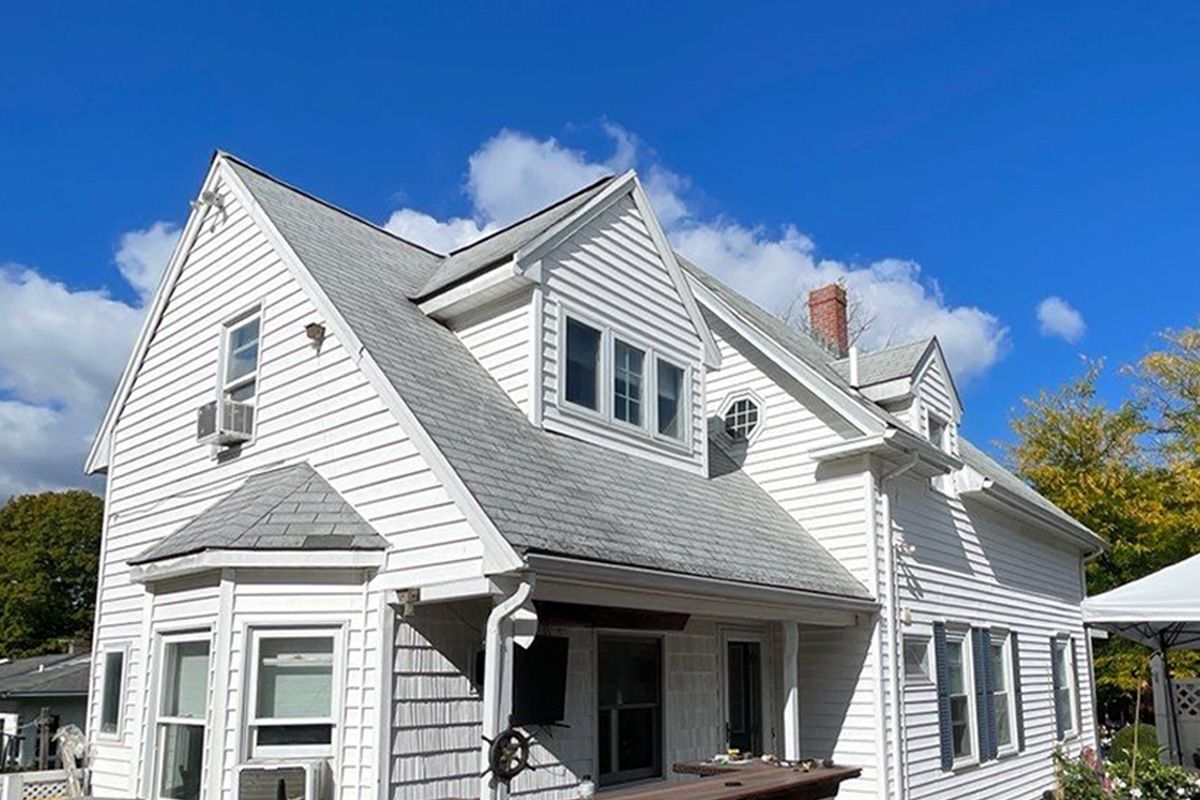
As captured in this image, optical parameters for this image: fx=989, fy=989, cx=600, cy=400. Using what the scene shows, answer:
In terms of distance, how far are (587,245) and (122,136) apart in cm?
636

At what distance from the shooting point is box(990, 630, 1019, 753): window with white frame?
579 inches

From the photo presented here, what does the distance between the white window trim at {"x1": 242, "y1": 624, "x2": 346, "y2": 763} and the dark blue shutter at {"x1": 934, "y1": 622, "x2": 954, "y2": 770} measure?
8403mm

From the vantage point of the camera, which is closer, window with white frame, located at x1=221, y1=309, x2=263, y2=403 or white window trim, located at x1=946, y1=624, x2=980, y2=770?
window with white frame, located at x1=221, y1=309, x2=263, y2=403

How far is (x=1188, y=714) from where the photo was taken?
46.5ft

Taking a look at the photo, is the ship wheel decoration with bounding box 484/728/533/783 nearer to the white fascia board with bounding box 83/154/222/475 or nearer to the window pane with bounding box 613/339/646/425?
the window pane with bounding box 613/339/646/425

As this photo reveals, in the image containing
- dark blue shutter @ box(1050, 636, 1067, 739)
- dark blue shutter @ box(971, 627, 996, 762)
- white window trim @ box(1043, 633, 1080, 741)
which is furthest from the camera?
white window trim @ box(1043, 633, 1080, 741)

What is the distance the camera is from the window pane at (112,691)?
10.5 m

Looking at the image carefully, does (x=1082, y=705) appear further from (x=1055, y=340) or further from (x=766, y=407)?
(x=1055, y=340)

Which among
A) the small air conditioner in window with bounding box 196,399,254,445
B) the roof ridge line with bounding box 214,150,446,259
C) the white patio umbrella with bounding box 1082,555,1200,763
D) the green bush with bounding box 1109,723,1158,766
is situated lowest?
the green bush with bounding box 1109,723,1158,766

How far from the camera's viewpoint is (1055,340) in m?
32.4

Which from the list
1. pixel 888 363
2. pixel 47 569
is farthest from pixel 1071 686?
pixel 47 569

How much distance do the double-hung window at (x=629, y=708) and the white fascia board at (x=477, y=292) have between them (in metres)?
3.64

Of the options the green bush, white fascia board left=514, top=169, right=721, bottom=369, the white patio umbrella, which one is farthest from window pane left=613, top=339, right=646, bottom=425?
the green bush

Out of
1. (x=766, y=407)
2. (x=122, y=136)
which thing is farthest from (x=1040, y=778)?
(x=122, y=136)
